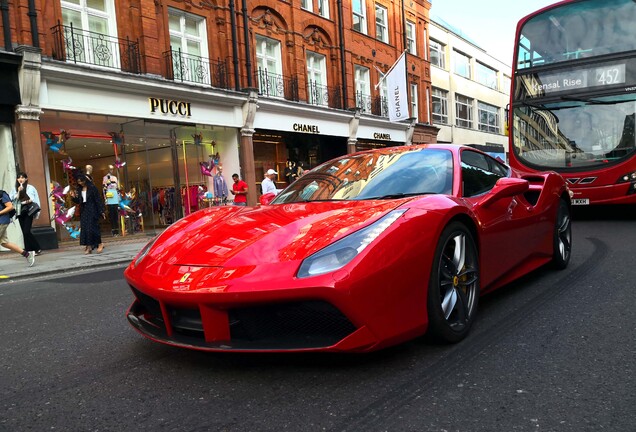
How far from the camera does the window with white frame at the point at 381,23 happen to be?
79.1 feet

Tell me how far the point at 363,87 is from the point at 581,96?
14144 mm

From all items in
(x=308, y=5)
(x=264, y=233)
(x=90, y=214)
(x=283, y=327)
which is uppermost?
(x=308, y=5)

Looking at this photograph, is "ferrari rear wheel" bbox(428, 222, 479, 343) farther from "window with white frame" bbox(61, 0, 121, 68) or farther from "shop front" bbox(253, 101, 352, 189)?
"shop front" bbox(253, 101, 352, 189)

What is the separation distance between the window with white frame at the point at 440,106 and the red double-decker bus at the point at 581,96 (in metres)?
20.3

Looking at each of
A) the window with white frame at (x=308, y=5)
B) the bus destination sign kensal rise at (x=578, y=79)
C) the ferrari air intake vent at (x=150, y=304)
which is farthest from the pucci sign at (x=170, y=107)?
the ferrari air intake vent at (x=150, y=304)

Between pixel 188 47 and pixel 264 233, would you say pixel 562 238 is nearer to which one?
pixel 264 233

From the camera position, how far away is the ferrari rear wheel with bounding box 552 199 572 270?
472cm

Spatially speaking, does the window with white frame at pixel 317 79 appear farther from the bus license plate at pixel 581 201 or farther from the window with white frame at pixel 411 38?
the bus license plate at pixel 581 201

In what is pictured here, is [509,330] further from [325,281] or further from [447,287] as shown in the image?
[325,281]

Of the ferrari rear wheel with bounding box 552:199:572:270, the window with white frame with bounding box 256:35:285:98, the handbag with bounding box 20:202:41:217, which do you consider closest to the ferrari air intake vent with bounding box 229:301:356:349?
the ferrari rear wheel with bounding box 552:199:572:270

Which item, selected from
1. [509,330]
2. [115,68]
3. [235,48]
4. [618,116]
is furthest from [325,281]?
[235,48]

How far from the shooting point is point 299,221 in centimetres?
278

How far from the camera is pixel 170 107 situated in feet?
46.5

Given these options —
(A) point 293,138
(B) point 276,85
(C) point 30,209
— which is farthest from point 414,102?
(C) point 30,209
